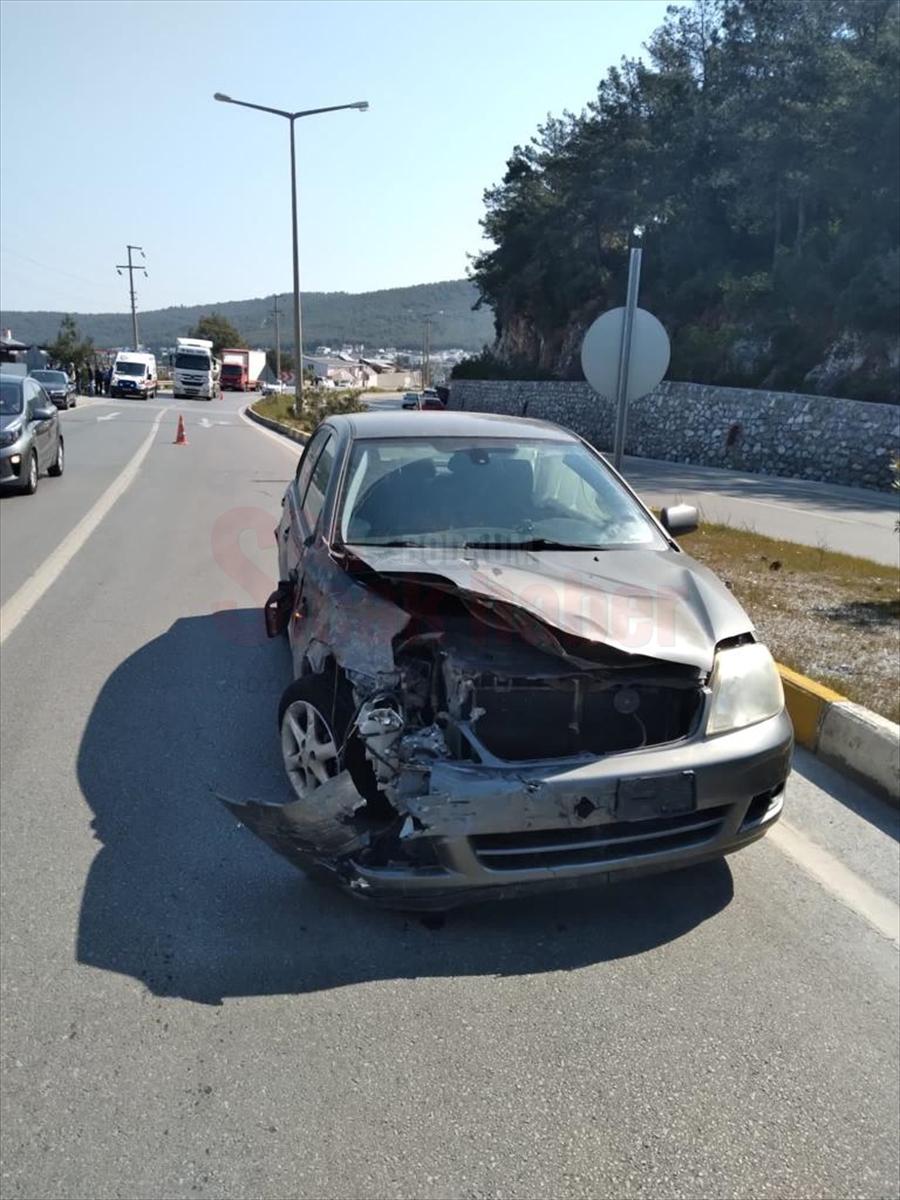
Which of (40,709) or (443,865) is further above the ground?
(443,865)

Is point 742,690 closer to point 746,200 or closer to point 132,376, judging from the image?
point 746,200

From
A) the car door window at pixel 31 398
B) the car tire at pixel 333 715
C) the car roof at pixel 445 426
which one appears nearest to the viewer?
the car tire at pixel 333 715

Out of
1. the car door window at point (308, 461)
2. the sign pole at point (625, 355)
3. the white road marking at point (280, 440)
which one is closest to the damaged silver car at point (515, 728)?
the car door window at point (308, 461)

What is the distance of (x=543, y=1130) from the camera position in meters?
2.38

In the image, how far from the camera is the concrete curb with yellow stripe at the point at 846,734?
4359 millimetres

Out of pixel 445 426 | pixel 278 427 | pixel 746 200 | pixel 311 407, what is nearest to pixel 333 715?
pixel 445 426

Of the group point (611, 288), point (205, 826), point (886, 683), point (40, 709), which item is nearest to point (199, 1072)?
point (205, 826)

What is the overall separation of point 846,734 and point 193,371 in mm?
53884

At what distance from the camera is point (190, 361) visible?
5384 cm

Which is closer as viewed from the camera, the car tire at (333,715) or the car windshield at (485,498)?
the car tire at (333,715)

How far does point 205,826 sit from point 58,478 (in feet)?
43.2

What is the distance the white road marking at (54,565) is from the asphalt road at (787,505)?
26.4 ft

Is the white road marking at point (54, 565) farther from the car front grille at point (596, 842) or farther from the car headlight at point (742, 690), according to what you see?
the car headlight at point (742, 690)

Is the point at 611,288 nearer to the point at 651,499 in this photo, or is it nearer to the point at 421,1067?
the point at 651,499
